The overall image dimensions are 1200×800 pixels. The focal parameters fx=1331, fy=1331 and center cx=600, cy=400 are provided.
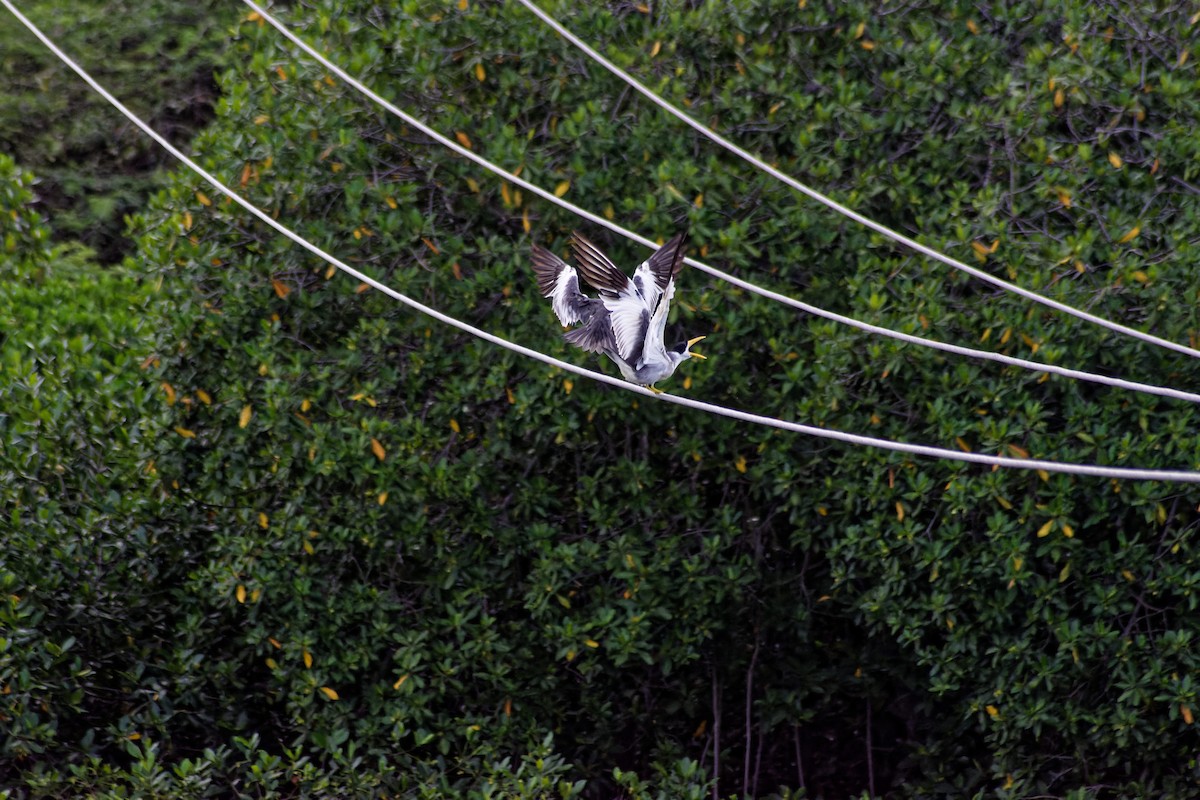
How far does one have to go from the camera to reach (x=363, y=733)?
5.41 m

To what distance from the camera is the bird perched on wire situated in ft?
13.8

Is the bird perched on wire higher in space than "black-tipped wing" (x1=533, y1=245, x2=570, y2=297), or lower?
lower

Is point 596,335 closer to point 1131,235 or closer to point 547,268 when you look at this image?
point 547,268

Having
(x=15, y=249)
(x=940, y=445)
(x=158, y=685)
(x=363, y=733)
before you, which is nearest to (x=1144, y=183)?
(x=940, y=445)

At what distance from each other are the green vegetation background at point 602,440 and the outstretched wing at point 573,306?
59 centimetres

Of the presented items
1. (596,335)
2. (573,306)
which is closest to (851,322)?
(596,335)

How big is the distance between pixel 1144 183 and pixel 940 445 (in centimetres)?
133

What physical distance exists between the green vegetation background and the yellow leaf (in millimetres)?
27

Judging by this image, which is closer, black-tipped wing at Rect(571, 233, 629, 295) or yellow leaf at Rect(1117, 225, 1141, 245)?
black-tipped wing at Rect(571, 233, 629, 295)

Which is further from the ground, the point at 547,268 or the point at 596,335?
the point at 547,268

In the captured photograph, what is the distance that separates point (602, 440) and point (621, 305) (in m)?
1.24

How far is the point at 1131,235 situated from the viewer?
16.2 feet

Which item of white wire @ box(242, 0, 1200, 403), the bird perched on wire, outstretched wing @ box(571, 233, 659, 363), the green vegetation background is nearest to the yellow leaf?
the green vegetation background

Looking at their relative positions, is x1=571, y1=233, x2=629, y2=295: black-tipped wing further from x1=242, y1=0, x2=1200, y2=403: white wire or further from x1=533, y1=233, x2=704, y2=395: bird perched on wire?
x1=242, y1=0, x2=1200, y2=403: white wire
